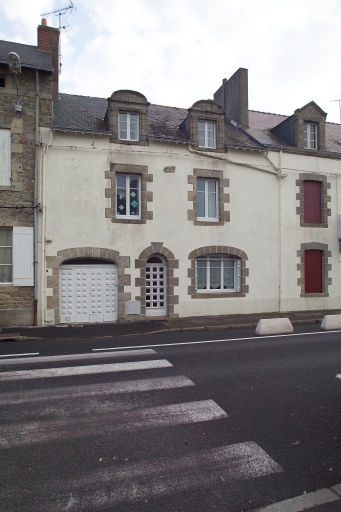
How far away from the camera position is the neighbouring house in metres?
12.8

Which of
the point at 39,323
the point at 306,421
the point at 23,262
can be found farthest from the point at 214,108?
the point at 306,421

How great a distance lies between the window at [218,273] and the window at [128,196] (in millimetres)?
3144

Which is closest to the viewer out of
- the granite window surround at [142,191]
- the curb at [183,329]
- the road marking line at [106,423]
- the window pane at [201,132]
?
the road marking line at [106,423]

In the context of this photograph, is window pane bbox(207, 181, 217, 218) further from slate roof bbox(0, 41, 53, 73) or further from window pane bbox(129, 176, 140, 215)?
slate roof bbox(0, 41, 53, 73)

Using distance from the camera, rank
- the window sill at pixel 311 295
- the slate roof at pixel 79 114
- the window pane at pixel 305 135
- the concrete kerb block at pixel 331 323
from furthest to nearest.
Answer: the window pane at pixel 305 135, the window sill at pixel 311 295, the slate roof at pixel 79 114, the concrete kerb block at pixel 331 323

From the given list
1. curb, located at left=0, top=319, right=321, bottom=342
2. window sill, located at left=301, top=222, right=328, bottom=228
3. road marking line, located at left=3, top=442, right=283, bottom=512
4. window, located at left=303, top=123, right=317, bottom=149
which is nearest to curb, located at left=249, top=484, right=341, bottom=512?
road marking line, located at left=3, top=442, right=283, bottom=512

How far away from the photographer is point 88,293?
42.8 feet

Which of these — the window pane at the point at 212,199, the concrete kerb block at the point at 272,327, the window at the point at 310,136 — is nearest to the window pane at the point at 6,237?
the window pane at the point at 212,199

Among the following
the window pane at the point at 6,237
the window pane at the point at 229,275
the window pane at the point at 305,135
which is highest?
the window pane at the point at 305,135

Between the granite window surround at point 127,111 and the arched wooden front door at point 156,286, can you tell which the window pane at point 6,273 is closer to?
the arched wooden front door at point 156,286

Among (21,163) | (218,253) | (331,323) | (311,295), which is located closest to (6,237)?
(21,163)

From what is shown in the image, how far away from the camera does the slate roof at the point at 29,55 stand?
488 inches

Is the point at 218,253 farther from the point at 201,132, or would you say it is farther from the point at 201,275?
the point at 201,132

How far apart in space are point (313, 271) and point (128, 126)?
31.5 ft
